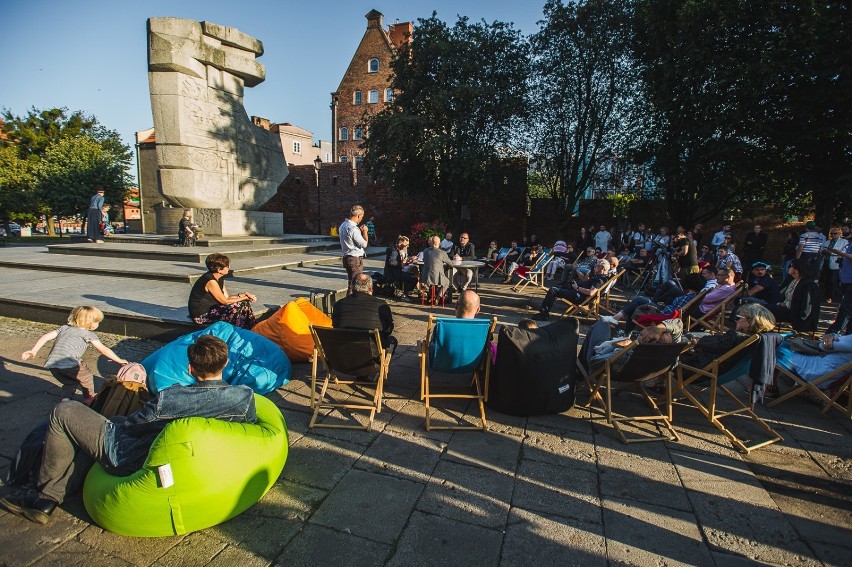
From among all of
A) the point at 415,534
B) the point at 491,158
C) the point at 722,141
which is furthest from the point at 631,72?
the point at 415,534

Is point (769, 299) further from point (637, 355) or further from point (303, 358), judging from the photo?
point (303, 358)

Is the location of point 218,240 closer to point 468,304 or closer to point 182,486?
point 468,304

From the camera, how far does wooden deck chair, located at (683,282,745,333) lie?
6371 mm

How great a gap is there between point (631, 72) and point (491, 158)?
5.71 metres

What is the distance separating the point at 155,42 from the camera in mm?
10914

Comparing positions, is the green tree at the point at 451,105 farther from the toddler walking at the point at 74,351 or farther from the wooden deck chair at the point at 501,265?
the toddler walking at the point at 74,351

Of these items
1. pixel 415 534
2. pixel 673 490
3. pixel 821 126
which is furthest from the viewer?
pixel 821 126

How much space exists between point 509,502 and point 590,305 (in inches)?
227

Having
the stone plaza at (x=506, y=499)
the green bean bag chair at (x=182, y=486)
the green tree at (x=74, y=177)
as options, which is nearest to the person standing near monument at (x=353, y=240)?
the stone plaza at (x=506, y=499)

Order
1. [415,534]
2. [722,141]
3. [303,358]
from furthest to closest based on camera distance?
[722,141]
[303,358]
[415,534]

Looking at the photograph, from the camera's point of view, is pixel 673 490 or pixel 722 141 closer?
pixel 673 490

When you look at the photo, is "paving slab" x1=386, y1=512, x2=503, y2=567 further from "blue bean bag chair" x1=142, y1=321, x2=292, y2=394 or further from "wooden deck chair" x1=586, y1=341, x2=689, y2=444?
"blue bean bag chair" x1=142, y1=321, x2=292, y2=394

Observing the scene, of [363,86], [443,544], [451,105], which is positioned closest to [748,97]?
[451,105]

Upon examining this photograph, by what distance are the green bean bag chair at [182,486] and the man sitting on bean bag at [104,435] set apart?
94 mm
